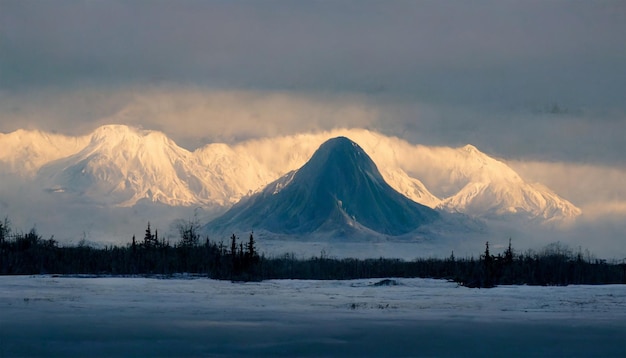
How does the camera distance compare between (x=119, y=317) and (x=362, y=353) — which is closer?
(x=362, y=353)

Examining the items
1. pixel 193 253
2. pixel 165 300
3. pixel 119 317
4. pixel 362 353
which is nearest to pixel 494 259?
pixel 193 253

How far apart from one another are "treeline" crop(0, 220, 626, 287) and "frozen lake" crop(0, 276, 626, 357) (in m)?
42.8

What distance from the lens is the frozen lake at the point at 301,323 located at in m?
57.7

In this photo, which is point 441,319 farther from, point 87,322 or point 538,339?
point 87,322

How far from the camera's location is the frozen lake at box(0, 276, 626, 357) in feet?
189

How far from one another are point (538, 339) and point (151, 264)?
365 feet

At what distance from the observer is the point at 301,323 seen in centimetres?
7081

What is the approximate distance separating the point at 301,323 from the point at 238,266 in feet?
280

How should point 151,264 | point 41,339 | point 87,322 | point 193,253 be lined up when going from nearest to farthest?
1. point 41,339
2. point 87,322
3. point 151,264
4. point 193,253

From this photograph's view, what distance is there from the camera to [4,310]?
247 feet

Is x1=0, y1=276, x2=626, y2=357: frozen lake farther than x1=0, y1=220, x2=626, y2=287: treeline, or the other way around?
x1=0, y1=220, x2=626, y2=287: treeline

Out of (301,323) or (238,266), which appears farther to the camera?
(238,266)

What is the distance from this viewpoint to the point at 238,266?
156 metres

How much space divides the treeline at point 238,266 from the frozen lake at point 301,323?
4280 cm
